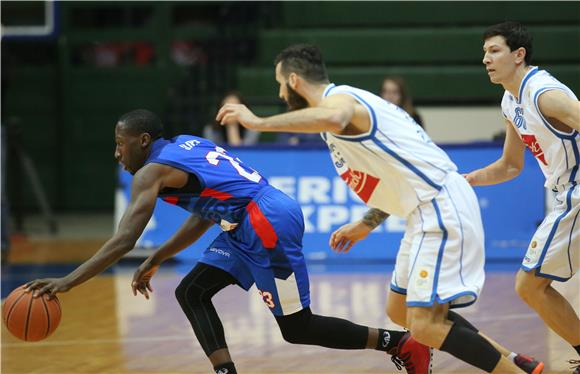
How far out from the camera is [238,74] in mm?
14094

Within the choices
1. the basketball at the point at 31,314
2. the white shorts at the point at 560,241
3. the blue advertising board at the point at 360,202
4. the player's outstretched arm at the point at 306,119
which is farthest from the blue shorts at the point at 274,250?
the blue advertising board at the point at 360,202

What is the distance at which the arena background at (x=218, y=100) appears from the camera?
32.8 ft

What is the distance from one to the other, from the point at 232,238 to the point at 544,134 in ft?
5.53

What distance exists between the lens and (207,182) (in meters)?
5.02

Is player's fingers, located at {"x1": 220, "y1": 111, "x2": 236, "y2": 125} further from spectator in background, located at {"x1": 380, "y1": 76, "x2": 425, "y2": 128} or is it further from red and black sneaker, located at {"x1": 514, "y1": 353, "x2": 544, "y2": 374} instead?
spectator in background, located at {"x1": 380, "y1": 76, "x2": 425, "y2": 128}

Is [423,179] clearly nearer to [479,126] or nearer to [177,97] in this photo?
[479,126]

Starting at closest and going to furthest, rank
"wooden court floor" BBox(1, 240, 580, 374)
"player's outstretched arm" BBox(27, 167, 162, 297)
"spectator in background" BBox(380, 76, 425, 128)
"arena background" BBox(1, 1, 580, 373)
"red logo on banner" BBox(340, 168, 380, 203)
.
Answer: "player's outstretched arm" BBox(27, 167, 162, 297) → "red logo on banner" BBox(340, 168, 380, 203) → "wooden court floor" BBox(1, 240, 580, 374) → "arena background" BBox(1, 1, 580, 373) → "spectator in background" BBox(380, 76, 425, 128)

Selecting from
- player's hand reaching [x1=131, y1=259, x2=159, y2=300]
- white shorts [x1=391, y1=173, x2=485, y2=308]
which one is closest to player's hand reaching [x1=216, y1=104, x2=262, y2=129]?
white shorts [x1=391, y1=173, x2=485, y2=308]

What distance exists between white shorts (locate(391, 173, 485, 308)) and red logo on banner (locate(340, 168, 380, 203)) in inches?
9.6

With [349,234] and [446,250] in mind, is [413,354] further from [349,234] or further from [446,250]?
[446,250]

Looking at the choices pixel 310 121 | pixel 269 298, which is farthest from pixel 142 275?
pixel 310 121

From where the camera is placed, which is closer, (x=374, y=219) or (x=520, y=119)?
(x=374, y=219)

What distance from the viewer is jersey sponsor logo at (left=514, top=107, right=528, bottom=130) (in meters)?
5.32

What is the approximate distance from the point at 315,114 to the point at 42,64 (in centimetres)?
1206
